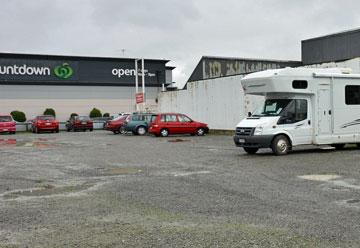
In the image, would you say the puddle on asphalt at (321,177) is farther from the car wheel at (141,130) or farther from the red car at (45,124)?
the red car at (45,124)

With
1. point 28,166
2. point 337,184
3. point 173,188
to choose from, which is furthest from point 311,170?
point 28,166

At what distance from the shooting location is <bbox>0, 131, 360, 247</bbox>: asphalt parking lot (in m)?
6.34

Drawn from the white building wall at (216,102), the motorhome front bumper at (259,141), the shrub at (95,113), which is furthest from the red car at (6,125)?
the motorhome front bumper at (259,141)

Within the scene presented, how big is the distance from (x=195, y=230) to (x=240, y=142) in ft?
34.0

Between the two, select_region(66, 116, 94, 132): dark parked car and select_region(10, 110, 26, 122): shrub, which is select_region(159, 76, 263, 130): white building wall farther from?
select_region(10, 110, 26, 122): shrub

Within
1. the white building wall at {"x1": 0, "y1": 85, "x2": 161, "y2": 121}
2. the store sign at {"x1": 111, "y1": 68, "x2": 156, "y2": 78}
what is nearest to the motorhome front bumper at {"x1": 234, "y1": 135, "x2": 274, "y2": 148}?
the white building wall at {"x1": 0, "y1": 85, "x2": 161, "y2": 121}

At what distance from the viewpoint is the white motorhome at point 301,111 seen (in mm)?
16453

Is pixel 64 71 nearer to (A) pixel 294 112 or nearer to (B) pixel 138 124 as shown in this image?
(B) pixel 138 124

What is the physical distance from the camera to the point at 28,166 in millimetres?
14875

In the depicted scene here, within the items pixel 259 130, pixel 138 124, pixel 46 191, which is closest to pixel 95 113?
pixel 138 124

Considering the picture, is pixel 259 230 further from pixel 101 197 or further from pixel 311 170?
pixel 311 170

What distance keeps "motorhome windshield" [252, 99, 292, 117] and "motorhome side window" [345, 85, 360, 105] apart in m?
2.35

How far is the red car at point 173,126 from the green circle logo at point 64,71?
101ft

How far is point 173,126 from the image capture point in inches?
1217
